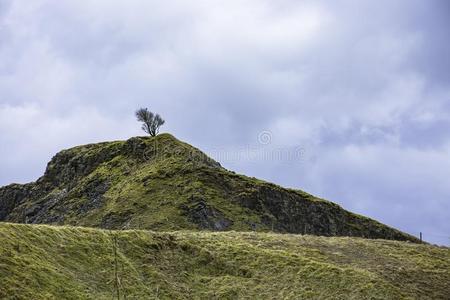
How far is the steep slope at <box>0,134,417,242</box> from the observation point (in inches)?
3103

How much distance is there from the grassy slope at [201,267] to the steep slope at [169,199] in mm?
25207

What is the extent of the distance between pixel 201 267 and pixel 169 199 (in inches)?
1415

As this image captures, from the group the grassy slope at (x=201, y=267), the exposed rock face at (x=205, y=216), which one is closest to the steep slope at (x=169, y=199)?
the exposed rock face at (x=205, y=216)

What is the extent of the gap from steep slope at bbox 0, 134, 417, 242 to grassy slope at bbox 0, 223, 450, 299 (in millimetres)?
→ 25207

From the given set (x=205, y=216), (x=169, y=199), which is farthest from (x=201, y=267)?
(x=169, y=199)

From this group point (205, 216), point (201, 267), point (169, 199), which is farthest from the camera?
point (169, 199)

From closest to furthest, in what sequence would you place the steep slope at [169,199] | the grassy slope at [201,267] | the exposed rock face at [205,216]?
1. the grassy slope at [201,267]
2. the exposed rock face at [205,216]
3. the steep slope at [169,199]

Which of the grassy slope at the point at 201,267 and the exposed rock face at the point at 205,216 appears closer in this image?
the grassy slope at the point at 201,267

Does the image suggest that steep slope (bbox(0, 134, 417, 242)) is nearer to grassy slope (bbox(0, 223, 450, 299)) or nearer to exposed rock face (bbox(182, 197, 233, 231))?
exposed rock face (bbox(182, 197, 233, 231))

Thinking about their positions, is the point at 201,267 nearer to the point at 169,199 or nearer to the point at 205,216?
the point at 205,216

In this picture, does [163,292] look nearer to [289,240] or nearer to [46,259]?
[46,259]

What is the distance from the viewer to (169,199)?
80875mm

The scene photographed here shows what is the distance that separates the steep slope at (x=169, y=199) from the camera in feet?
259

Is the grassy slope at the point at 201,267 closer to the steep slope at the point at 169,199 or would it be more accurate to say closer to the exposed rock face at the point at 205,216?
the exposed rock face at the point at 205,216
